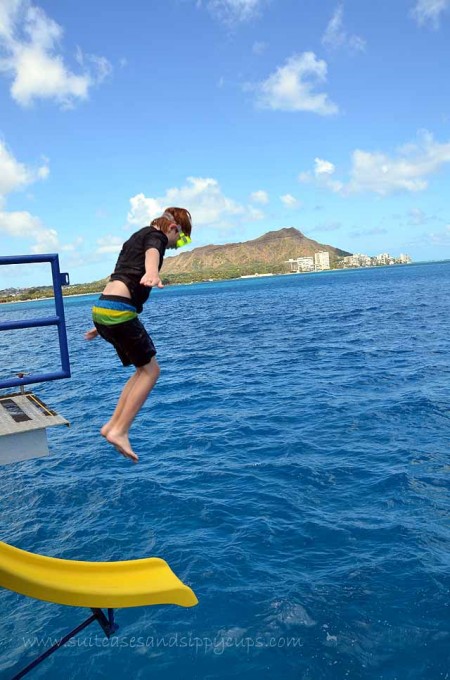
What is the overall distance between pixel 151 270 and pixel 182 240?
60 cm

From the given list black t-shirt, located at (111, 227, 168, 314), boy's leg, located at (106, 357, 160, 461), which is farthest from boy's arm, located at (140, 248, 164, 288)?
boy's leg, located at (106, 357, 160, 461)

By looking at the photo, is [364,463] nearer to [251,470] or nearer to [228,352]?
[251,470]

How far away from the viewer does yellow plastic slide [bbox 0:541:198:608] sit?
4301 millimetres

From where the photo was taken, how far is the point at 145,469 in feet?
45.8

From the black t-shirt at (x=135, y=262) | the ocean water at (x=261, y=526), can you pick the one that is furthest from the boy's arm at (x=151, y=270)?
the ocean water at (x=261, y=526)

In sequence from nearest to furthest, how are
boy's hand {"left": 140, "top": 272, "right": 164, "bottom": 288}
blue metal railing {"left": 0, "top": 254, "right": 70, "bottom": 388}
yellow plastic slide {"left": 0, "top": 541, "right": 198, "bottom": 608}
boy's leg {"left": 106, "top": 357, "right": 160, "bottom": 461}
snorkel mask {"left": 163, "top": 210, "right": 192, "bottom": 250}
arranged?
boy's hand {"left": 140, "top": 272, "right": 164, "bottom": 288} → yellow plastic slide {"left": 0, "top": 541, "right": 198, "bottom": 608} → snorkel mask {"left": 163, "top": 210, "right": 192, "bottom": 250} → boy's leg {"left": 106, "top": 357, "right": 160, "bottom": 461} → blue metal railing {"left": 0, "top": 254, "right": 70, "bottom": 388}

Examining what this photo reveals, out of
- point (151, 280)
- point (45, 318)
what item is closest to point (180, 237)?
point (151, 280)

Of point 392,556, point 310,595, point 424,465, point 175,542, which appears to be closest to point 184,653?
point 310,595

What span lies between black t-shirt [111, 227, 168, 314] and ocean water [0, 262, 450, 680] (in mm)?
5476

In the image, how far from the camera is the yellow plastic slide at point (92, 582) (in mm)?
4301

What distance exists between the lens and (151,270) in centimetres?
403

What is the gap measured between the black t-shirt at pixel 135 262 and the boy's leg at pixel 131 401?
64cm

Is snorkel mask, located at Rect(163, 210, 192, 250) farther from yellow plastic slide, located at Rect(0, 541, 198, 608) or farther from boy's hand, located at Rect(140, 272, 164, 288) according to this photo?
yellow plastic slide, located at Rect(0, 541, 198, 608)

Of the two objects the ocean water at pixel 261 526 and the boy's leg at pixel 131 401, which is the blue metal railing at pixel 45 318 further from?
the ocean water at pixel 261 526
